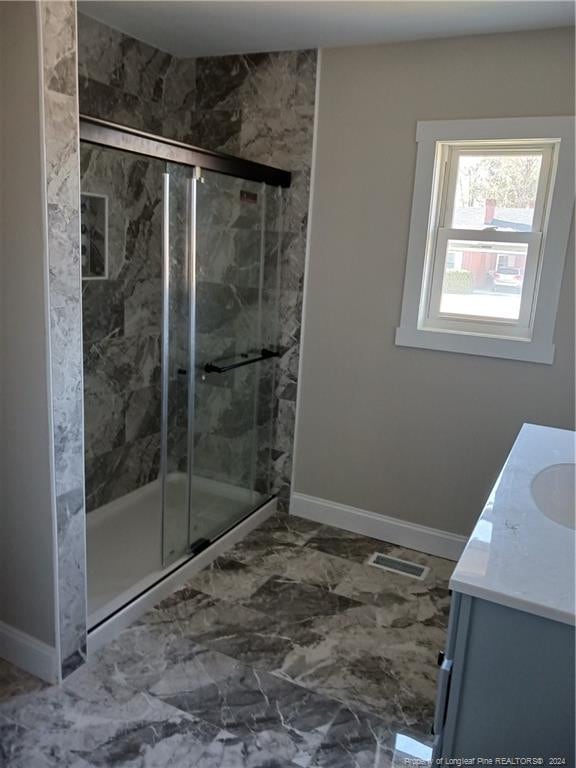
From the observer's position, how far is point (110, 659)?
86.6 inches

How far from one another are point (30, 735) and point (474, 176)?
2.77 metres

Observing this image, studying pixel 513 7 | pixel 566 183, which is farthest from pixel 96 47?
pixel 566 183

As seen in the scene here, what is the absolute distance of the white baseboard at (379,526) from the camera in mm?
3018

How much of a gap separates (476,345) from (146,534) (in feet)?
6.12

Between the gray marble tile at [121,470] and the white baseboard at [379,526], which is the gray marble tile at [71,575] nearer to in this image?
the gray marble tile at [121,470]

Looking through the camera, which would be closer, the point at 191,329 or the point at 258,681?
the point at 258,681

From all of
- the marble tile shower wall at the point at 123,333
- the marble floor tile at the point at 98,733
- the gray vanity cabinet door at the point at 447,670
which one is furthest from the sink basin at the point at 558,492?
the marble tile shower wall at the point at 123,333

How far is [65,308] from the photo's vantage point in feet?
6.18

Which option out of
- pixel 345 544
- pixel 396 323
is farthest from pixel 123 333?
pixel 345 544

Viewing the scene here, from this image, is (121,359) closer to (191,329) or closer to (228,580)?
(191,329)

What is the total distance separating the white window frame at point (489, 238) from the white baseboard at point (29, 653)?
1.98 m

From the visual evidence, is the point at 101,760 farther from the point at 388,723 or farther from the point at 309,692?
the point at 388,723

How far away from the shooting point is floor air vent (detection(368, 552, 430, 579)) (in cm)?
288

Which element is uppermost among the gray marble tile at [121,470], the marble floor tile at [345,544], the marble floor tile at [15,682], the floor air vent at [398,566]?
the gray marble tile at [121,470]
